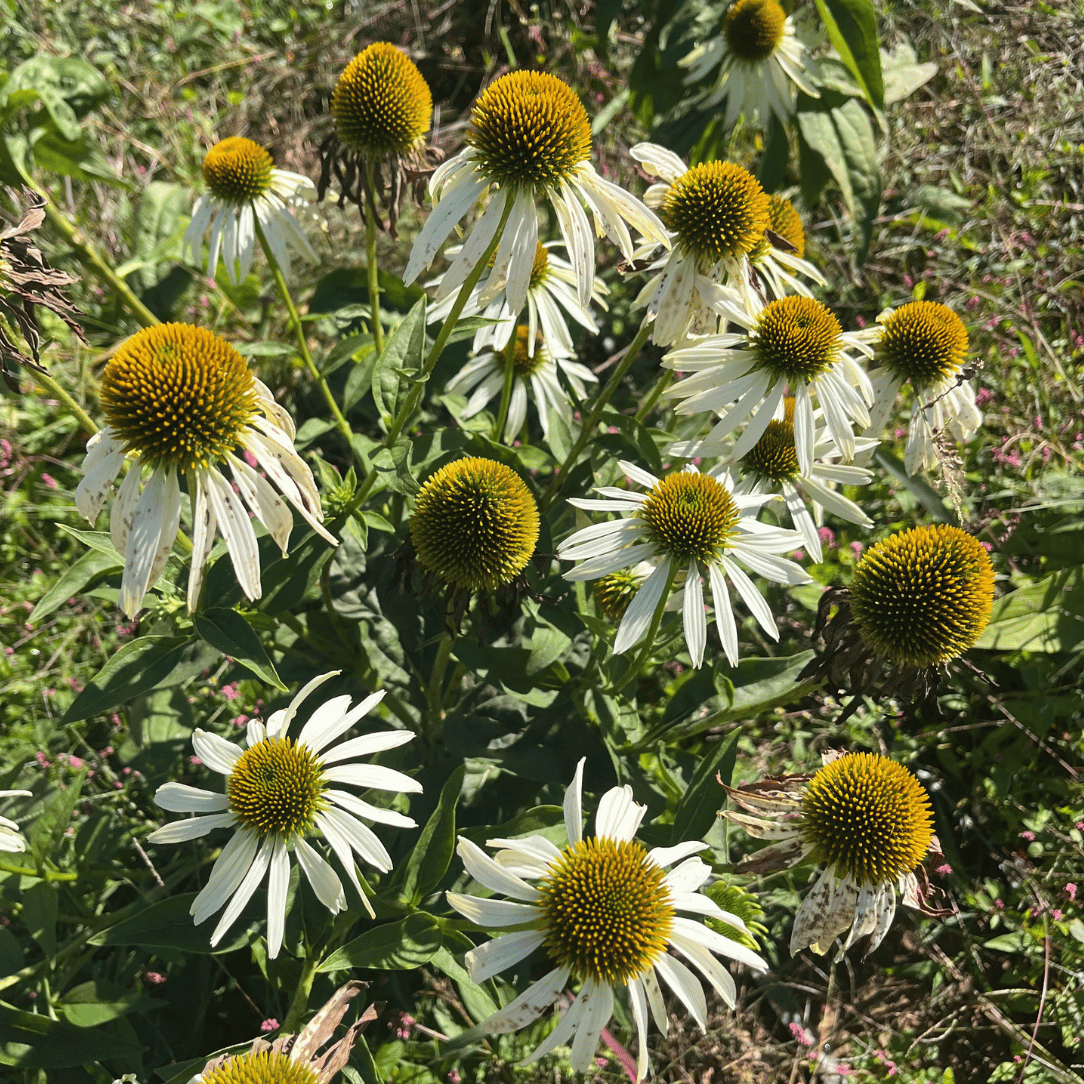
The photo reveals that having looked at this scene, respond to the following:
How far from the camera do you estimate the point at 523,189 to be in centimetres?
174

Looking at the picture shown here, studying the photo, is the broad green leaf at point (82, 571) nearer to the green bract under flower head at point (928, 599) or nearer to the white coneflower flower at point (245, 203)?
the white coneflower flower at point (245, 203)

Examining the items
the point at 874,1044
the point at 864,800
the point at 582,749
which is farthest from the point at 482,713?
the point at 874,1044

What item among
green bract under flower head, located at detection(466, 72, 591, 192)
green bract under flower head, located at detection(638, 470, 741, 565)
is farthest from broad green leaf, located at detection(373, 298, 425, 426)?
green bract under flower head, located at detection(638, 470, 741, 565)

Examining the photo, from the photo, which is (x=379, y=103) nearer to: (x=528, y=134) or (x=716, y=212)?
(x=528, y=134)

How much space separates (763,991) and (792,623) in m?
1.18

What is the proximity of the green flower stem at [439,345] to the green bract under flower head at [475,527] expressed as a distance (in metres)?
0.15

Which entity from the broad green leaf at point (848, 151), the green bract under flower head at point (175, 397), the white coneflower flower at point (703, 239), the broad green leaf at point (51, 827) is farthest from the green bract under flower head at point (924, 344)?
the broad green leaf at point (51, 827)

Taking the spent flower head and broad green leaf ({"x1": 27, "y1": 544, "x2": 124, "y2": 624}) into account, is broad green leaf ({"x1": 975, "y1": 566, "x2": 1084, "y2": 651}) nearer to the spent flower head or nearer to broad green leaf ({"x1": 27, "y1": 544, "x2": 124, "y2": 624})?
the spent flower head

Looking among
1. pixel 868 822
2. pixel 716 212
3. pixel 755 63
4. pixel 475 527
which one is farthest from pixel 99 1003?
pixel 755 63

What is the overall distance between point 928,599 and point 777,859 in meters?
0.61

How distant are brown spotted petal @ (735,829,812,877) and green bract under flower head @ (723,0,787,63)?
2.56 m

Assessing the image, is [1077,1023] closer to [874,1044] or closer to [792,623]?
[874,1044]

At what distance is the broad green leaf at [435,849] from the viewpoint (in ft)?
5.57

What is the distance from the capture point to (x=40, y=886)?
1.89m
